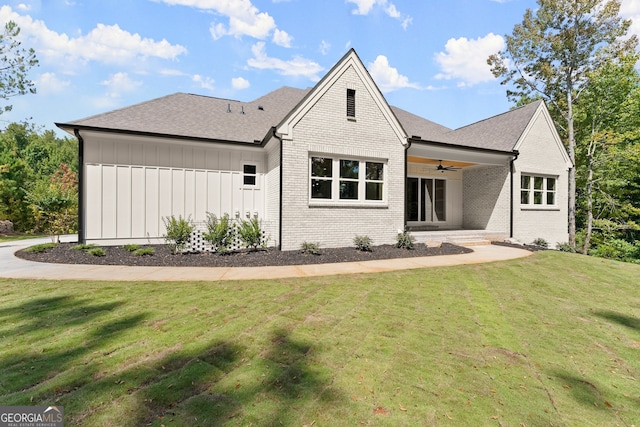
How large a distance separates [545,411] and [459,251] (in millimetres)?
9329

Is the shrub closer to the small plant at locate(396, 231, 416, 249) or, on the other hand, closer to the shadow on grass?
the small plant at locate(396, 231, 416, 249)

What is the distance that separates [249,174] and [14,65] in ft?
79.6

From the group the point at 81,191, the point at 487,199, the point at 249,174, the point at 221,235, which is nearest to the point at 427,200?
the point at 487,199

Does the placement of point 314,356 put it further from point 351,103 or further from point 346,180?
point 351,103

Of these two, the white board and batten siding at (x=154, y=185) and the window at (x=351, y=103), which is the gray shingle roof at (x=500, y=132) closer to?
the window at (x=351, y=103)

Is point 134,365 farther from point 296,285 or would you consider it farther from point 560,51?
point 560,51

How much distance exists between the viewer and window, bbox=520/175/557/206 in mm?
15477

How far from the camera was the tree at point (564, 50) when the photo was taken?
18.5 m

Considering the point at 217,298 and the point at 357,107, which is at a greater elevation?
the point at 357,107

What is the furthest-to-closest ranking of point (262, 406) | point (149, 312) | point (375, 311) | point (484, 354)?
point (375, 311), point (149, 312), point (484, 354), point (262, 406)

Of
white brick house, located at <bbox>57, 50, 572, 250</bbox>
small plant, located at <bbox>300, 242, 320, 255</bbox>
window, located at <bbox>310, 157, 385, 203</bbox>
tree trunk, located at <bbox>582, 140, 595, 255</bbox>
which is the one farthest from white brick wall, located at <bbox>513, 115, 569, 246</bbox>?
small plant, located at <bbox>300, 242, 320, 255</bbox>

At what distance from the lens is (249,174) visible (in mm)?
12531

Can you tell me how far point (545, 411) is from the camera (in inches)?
95.3

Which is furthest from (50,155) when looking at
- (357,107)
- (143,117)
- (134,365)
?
(134,365)
